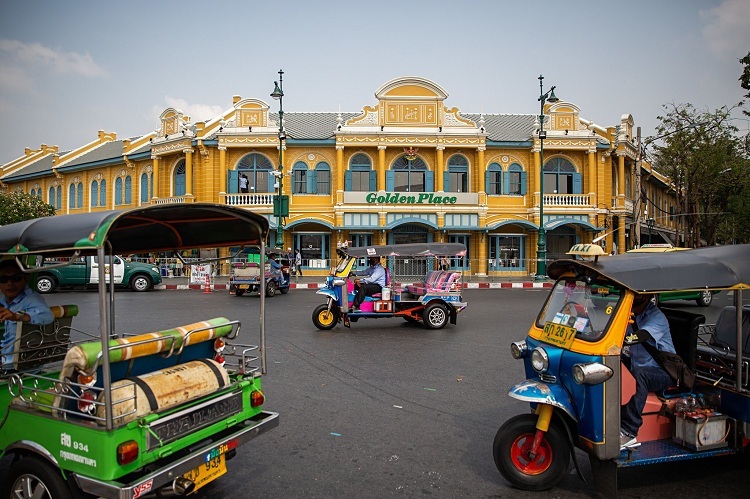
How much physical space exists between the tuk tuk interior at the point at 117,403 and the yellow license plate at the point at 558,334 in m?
2.29

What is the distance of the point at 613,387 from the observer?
11.8 ft

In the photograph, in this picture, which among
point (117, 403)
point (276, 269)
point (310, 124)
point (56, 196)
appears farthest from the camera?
point (56, 196)

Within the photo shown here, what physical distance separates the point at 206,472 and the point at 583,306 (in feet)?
9.74

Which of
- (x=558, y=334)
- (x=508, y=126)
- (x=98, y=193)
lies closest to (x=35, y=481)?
(x=558, y=334)

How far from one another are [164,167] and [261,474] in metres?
30.3

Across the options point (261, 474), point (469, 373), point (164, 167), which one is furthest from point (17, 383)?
point (164, 167)

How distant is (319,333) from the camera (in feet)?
35.5

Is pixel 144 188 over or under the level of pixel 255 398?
over

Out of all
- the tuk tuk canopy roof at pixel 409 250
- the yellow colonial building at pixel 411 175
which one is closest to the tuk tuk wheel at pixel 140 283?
the yellow colonial building at pixel 411 175

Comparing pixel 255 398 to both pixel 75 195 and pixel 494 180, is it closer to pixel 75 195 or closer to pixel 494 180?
pixel 494 180

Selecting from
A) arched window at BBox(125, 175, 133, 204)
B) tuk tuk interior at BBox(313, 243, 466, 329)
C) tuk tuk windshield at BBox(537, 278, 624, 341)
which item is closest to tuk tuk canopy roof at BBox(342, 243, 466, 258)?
tuk tuk interior at BBox(313, 243, 466, 329)

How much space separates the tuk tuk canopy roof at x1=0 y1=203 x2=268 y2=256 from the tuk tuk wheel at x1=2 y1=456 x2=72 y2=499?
1.28 metres

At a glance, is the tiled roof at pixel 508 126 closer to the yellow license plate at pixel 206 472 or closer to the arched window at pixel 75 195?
the arched window at pixel 75 195

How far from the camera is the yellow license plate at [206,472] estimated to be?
11.0ft
